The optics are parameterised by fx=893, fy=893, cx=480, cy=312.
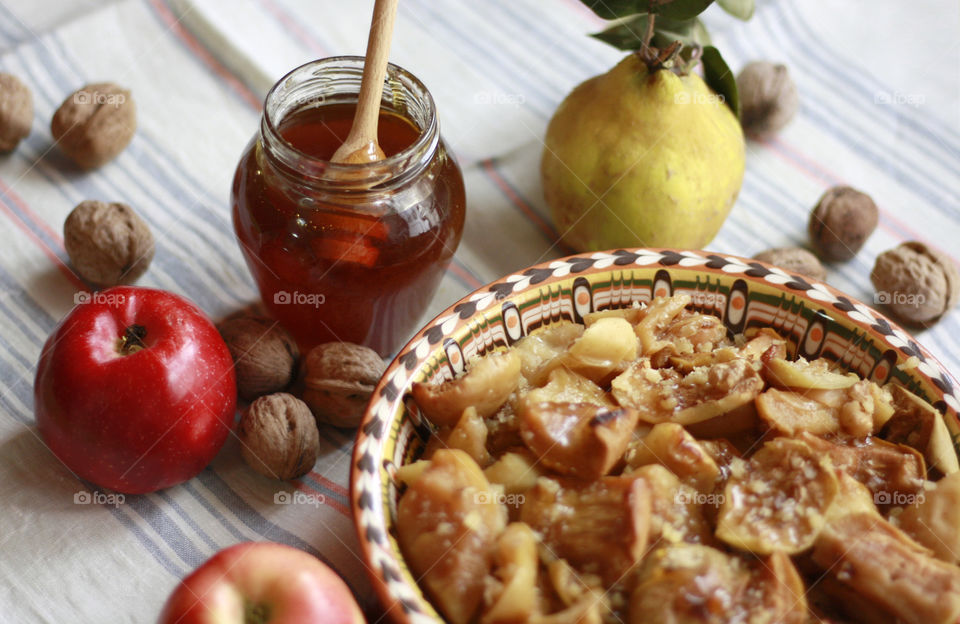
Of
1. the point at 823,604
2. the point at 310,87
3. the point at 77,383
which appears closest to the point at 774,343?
the point at 823,604

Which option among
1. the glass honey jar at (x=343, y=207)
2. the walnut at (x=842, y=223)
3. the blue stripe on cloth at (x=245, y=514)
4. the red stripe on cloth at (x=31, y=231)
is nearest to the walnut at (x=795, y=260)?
the walnut at (x=842, y=223)

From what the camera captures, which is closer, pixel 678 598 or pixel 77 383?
pixel 678 598

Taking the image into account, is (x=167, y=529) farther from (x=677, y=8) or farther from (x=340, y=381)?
(x=677, y=8)

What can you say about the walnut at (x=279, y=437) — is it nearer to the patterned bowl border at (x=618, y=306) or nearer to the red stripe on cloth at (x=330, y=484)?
the red stripe on cloth at (x=330, y=484)

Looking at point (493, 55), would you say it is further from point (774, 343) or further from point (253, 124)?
point (774, 343)

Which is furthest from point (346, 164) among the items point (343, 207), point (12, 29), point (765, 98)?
point (12, 29)
